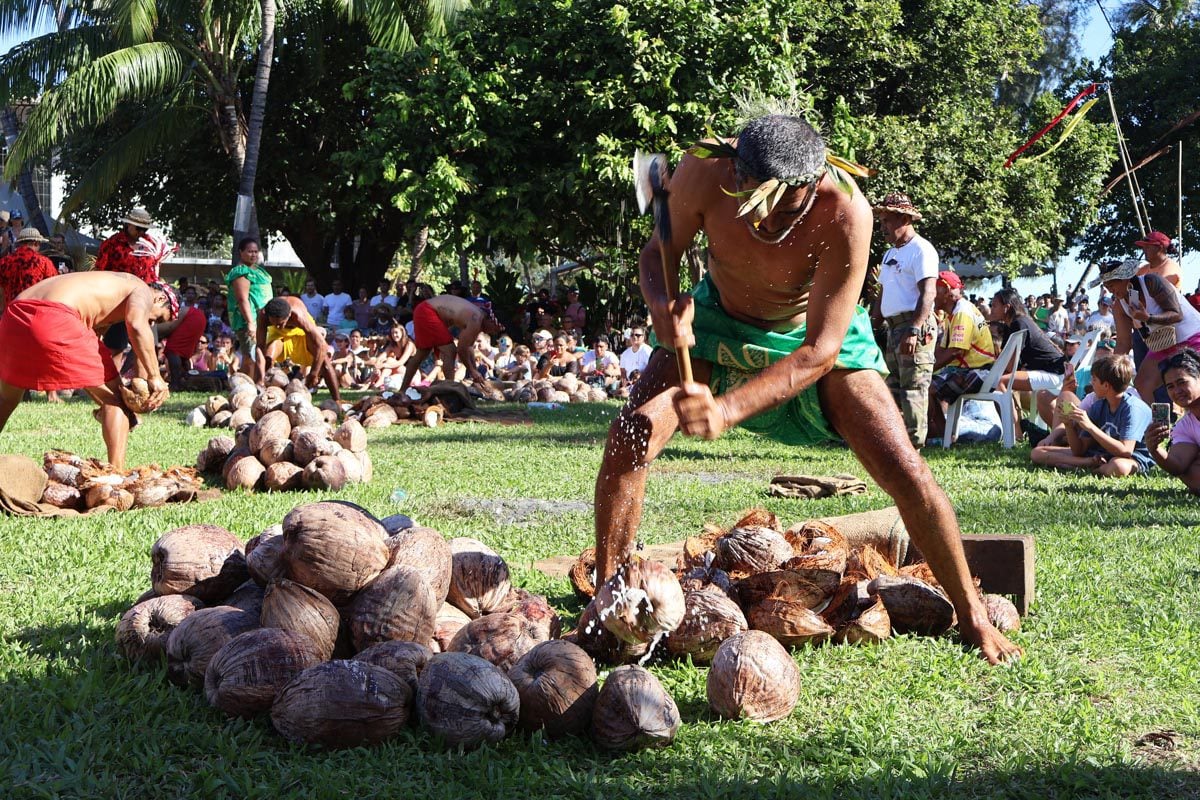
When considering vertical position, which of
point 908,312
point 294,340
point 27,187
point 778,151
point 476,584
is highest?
point 27,187

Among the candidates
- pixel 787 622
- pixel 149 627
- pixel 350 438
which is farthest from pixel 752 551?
pixel 350 438

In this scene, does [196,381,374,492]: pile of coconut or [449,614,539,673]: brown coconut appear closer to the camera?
[449,614,539,673]: brown coconut

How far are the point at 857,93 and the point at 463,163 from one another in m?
9.54

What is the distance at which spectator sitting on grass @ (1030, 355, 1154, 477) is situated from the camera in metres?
7.77

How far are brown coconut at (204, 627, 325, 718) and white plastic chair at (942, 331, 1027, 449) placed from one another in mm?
7461

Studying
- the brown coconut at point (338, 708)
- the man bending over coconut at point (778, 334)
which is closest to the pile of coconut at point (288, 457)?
the man bending over coconut at point (778, 334)

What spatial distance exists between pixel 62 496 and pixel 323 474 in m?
1.46

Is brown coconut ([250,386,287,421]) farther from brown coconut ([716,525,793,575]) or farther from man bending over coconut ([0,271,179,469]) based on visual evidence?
brown coconut ([716,525,793,575])

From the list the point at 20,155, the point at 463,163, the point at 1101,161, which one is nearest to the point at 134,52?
the point at 20,155

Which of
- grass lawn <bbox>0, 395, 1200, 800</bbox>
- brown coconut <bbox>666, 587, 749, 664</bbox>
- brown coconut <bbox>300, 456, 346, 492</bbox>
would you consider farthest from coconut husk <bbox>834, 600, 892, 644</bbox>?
brown coconut <bbox>300, 456, 346, 492</bbox>

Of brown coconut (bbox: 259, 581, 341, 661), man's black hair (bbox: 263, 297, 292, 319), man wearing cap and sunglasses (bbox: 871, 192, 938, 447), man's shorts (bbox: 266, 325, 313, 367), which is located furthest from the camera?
man's shorts (bbox: 266, 325, 313, 367)

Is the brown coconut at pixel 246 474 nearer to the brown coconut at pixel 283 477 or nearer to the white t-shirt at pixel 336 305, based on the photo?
the brown coconut at pixel 283 477

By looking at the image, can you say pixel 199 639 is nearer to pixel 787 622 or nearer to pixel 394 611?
pixel 394 611

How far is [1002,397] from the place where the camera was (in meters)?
9.50
